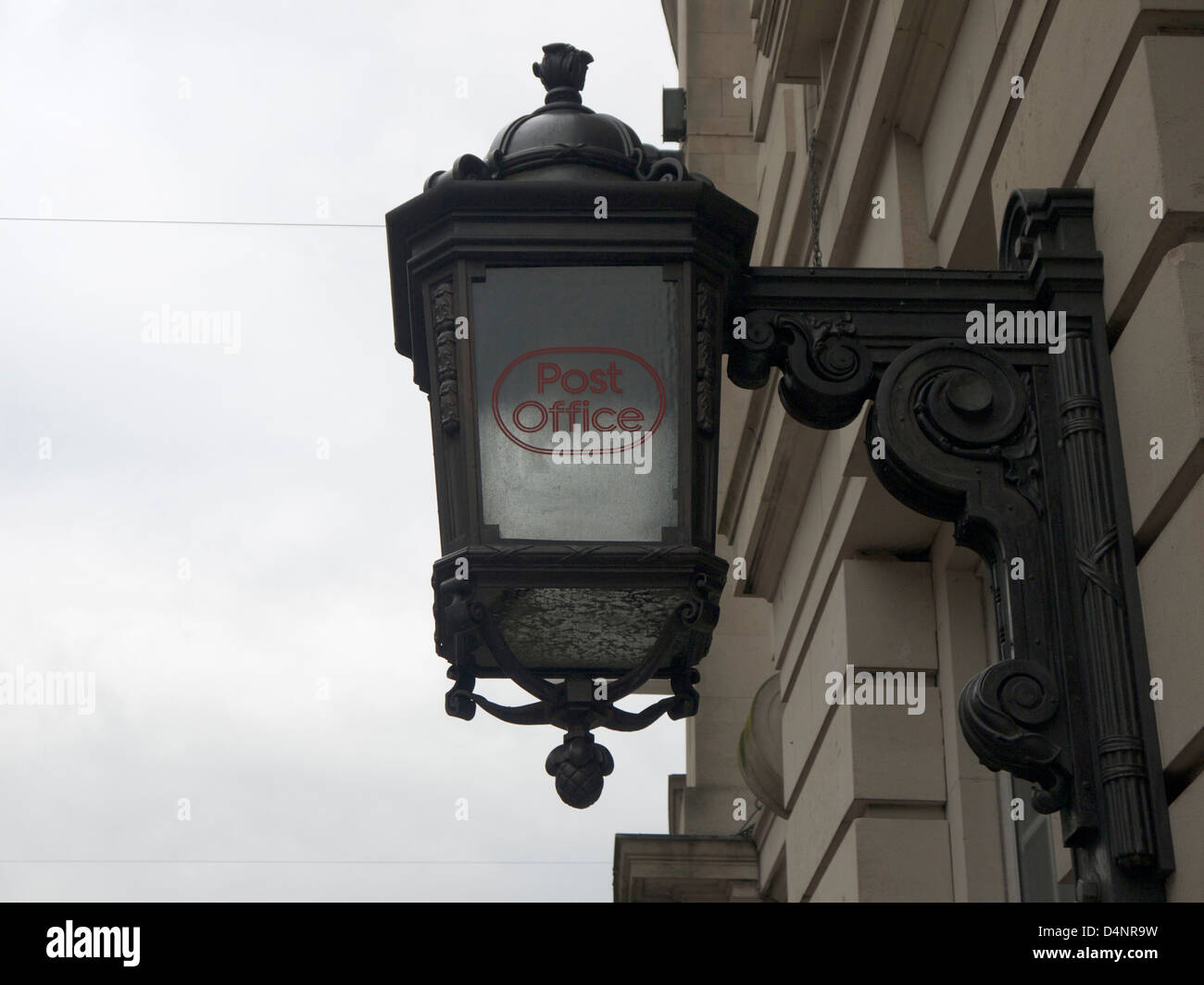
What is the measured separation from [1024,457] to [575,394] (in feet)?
3.36

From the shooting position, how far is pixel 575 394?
377cm

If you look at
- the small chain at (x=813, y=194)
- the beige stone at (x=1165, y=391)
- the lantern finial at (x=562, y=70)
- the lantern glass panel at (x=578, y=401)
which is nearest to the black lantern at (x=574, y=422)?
the lantern glass panel at (x=578, y=401)

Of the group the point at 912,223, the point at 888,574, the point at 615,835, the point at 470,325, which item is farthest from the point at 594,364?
the point at 615,835

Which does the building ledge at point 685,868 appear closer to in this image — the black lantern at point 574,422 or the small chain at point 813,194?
the small chain at point 813,194

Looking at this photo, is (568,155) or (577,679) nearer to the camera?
(577,679)

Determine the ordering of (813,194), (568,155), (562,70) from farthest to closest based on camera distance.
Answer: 1. (813,194)
2. (562,70)
3. (568,155)

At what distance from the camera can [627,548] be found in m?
3.66

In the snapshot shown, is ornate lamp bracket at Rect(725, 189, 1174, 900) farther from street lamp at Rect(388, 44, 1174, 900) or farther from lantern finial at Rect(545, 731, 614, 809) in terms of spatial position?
lantern finial at Rect(545, 731, 614, 809)

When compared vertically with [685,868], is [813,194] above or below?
above

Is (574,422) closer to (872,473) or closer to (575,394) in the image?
(575,394)

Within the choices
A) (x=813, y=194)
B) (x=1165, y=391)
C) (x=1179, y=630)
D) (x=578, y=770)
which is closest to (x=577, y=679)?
(x=578, y=770)

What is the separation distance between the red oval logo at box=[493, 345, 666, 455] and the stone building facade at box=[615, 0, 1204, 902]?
1.15 metres

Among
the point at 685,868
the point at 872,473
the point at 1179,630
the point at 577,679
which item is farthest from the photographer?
the point at 685,868

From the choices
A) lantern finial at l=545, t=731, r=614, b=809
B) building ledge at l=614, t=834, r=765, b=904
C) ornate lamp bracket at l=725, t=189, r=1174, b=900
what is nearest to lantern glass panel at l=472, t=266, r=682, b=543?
ornate lamp bracket at l=725, t=189, r=1174, b=900
